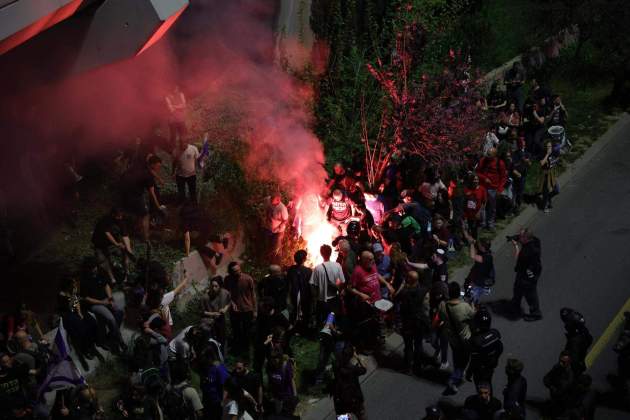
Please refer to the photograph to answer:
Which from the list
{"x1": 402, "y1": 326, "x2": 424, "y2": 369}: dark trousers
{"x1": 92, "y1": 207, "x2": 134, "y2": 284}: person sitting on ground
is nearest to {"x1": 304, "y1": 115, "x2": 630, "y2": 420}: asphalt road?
{"x1": 402, "y1": 326, "x2": 424, "y2": 369}: dark trousers

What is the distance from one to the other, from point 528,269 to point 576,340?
81.8 inches

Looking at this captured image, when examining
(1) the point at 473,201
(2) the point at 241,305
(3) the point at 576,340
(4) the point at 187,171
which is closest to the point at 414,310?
(3) the point at 576,340

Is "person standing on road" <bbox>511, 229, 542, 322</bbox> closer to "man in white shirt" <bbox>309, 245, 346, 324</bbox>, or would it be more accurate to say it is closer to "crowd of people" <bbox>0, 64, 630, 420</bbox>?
"crowd of people" <bbox>0, 64, 630, 420</bbox>

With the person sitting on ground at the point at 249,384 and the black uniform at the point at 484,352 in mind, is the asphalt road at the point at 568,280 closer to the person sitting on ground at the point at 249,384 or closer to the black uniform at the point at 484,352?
the black uniform at the point at 484,352

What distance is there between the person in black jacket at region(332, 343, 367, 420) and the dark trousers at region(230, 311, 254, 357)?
219 cm

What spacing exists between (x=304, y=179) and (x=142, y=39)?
13.6 feet

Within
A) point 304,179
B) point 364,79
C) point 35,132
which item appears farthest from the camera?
point 364,79

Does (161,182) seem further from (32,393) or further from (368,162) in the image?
(32,393)

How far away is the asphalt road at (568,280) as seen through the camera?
10.4m

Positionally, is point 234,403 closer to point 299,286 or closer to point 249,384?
point 249,384

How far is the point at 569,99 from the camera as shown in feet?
65.1

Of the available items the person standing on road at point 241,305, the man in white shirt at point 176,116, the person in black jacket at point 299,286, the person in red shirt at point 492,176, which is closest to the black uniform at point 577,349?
the person in black jacket at point 299,286

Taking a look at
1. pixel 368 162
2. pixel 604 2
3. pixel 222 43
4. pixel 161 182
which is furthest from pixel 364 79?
pixel 604 2

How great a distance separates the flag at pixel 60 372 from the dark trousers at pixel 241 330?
239cm
